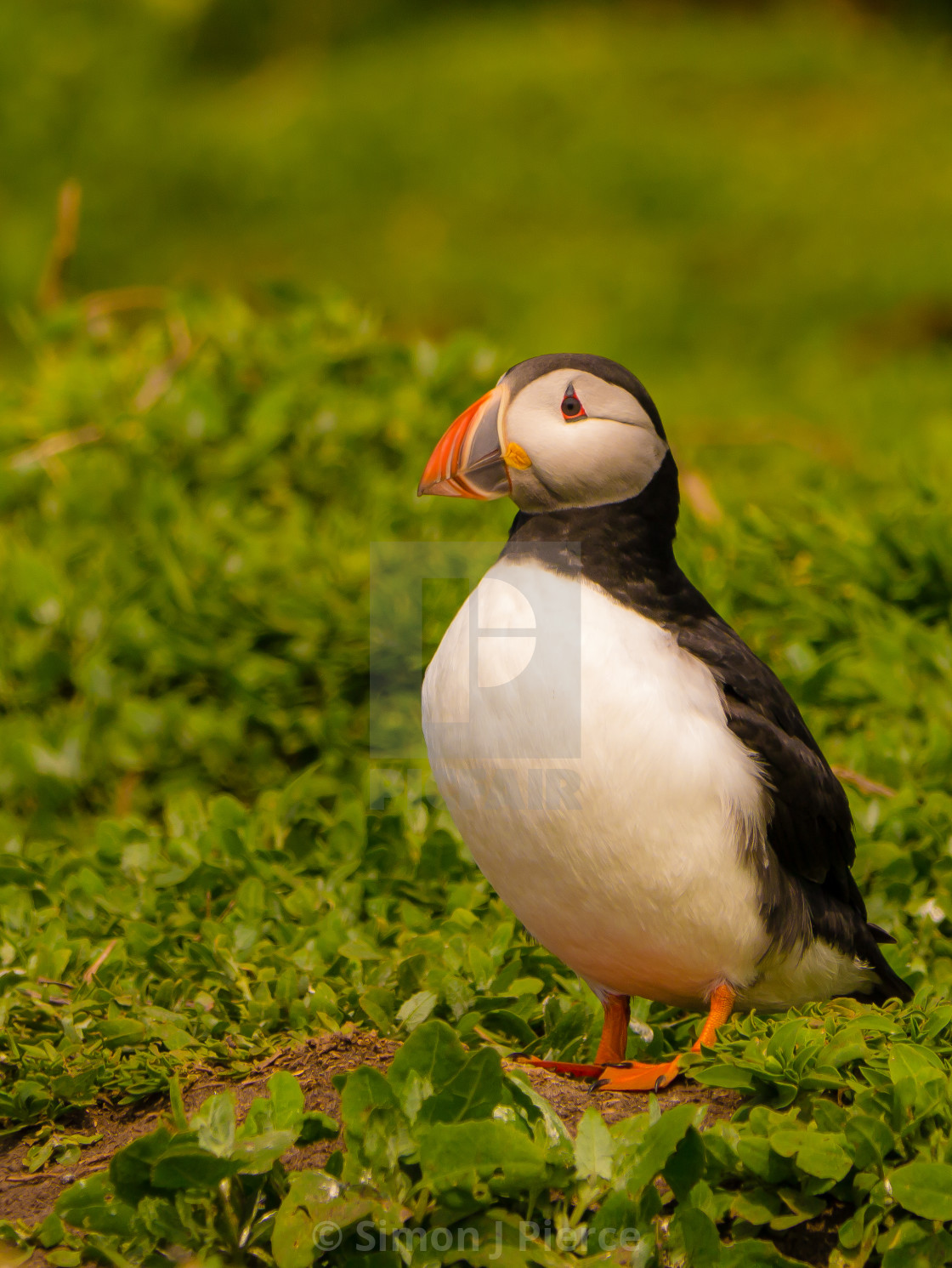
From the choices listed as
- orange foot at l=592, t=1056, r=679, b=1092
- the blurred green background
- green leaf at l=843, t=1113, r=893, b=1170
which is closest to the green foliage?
green leaf at l=843, t=1113, r=893, b=1170

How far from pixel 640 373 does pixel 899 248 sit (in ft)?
11.0

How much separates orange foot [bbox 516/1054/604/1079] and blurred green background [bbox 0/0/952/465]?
6.95 meters

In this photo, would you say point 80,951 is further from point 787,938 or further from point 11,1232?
point 787,938

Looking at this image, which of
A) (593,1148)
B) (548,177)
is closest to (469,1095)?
(593,1148)

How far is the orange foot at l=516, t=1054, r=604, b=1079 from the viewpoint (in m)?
2.46

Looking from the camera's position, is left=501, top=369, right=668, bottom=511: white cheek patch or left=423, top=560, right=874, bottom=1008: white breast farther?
left=501, top=369, right=668, bottom=511: white cheek patch

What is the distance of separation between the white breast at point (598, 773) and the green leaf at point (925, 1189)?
1.66ft

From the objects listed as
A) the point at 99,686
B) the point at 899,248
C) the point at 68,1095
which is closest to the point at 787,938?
the point at 68,1095

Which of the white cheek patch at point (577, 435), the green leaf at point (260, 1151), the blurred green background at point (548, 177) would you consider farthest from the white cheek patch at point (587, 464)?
the blurred green background at point (548, 177)

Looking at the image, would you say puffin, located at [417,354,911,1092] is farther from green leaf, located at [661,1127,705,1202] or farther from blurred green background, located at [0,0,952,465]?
blurred green background, located at [0,0,952,465]

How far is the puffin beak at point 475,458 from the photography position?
8.04 ft

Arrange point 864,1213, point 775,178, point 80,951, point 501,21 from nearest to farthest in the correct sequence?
1. point 864,1213
2. point 80,951
3. point 775,178
4. point 501,21

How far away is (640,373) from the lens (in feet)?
31.8

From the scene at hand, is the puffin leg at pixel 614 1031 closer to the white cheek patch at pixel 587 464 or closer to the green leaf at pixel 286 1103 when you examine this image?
the green leaf at pixel 286 1103
